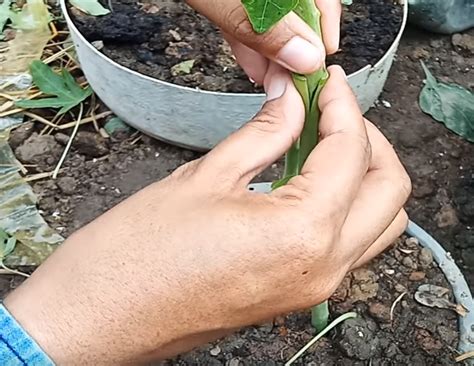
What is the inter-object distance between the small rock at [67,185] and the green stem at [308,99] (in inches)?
19.5

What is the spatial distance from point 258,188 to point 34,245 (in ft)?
1.04

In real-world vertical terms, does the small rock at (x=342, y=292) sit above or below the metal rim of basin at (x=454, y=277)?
above

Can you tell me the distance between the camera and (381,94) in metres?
1.37

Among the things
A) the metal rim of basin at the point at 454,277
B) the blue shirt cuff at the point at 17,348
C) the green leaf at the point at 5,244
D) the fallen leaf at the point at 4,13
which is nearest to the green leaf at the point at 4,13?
the fallen leaf at the point at 4,13

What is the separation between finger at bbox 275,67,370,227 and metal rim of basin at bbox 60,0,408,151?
393mm

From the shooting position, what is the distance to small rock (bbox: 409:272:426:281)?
1063 mm

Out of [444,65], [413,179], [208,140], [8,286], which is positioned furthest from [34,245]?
[444,65]

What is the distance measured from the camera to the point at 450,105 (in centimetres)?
124

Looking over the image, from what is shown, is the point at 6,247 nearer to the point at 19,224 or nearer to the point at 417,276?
the point at 19,224

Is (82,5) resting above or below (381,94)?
above

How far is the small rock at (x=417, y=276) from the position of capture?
1.06 metres

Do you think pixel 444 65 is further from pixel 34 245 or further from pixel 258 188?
pixel 34 245

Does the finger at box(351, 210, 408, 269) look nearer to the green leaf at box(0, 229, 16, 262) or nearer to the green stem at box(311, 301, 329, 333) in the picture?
the green stem at box(311, 301, 329, 333)

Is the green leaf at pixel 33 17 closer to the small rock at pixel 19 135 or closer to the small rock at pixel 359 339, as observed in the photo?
the small rock at pixel 19 135
